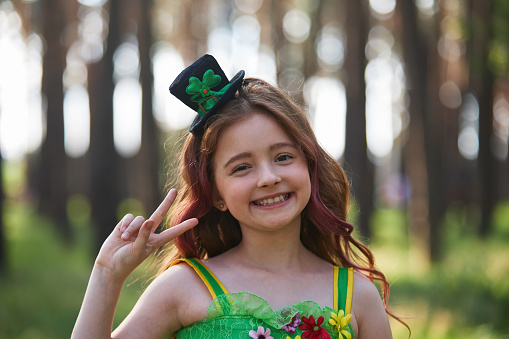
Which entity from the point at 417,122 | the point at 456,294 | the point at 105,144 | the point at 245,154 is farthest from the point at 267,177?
the point at 105,144

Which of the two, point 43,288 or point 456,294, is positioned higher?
point 456,294

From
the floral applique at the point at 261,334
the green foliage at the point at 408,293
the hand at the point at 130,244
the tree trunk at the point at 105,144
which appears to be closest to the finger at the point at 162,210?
the hand at the point at 130,244

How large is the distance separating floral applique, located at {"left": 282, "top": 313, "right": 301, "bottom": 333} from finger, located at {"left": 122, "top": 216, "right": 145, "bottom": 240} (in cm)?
69

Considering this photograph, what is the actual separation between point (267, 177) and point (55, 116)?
580 inches

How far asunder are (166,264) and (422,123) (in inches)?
381

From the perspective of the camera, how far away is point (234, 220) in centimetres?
297

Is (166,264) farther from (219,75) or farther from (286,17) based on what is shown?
(286,17)

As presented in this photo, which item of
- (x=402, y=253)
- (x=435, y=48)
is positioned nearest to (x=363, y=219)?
(x=402, y=253)

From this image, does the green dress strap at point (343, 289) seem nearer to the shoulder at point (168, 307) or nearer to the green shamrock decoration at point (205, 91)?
the shoulder at point (168, 307)

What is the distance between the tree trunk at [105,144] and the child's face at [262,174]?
10.1m

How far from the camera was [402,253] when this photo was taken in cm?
1492

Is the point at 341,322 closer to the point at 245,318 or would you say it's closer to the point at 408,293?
the point at 245,318

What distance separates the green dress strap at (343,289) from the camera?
2.57 m

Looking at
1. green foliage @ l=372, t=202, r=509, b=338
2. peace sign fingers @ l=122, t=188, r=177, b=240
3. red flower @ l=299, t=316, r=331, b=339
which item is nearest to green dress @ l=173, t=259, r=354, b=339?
red flower @ l=299, t=316, r=331, b=339
